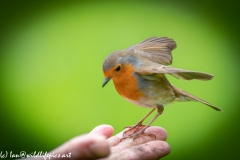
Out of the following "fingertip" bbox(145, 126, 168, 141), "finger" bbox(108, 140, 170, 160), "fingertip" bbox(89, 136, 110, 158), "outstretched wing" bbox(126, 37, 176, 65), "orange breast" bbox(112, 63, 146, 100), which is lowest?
"fingertip" bbox(145, 126, 168, 141)

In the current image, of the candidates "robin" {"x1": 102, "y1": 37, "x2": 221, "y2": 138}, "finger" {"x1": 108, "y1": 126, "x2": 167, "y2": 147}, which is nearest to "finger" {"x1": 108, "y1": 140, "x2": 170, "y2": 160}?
"finger" {"x1": 108, "y1": 126, "x2": 167, "y2": 147}

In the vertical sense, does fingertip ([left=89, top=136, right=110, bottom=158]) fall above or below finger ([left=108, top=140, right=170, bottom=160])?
above

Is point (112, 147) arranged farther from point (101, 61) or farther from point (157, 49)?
point (101, 61)

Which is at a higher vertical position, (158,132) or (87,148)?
(87,148)

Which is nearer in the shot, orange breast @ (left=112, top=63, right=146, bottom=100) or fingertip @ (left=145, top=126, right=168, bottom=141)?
orange breast @ (left=112, top=63, right=146, bottom=100)

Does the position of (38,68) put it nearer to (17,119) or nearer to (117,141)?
(17,119)

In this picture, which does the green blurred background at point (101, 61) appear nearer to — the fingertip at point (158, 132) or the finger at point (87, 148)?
the fingertip at point (158, 132)

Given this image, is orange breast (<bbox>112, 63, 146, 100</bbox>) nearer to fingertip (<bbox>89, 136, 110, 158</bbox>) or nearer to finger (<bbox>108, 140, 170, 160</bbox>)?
finger (<bbox>108, 140, 170, 160</bbox>)

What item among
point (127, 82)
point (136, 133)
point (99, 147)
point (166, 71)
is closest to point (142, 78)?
point (127, 82)

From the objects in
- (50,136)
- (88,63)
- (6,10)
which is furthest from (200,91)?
(6,10)
